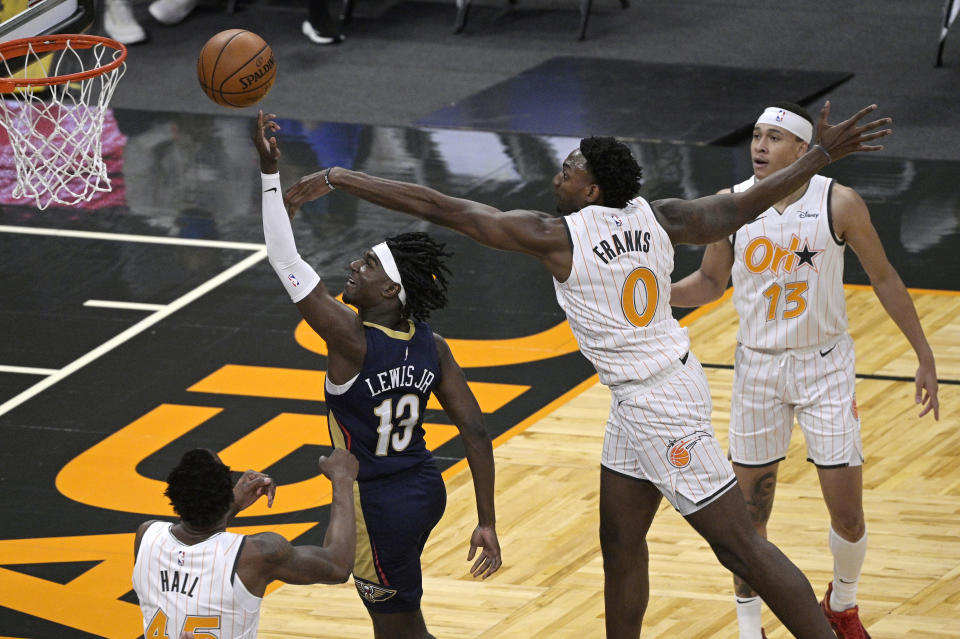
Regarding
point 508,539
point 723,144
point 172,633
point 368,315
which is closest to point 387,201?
point 368,315

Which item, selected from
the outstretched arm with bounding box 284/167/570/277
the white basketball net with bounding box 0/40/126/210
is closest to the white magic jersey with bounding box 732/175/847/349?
the outstretched arm with bounding box 284/167/570/277

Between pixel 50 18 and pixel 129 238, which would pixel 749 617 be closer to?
pixel 50 18

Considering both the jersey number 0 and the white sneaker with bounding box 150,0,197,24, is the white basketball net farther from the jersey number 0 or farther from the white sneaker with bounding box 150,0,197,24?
the jersey number 0

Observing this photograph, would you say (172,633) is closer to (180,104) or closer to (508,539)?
(508,539)

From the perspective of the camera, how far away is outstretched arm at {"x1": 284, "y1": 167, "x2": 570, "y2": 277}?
5.79 m

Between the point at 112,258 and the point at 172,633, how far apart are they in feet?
25.0

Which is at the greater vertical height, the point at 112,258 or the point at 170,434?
the point at 170,434

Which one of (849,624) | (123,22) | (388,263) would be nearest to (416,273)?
(388,263)

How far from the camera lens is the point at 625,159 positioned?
5816 mm

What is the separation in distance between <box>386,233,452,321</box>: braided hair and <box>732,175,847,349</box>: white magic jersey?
143cm

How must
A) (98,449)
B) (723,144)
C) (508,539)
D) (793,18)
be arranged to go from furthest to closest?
1. (793,18)
2. (723,144)
3. (98,449)
4. (508,539)

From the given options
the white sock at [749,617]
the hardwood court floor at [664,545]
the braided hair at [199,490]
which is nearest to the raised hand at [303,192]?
the braided hair at [199,490]

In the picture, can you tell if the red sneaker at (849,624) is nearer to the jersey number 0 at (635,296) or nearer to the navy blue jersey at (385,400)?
the jersey number 0 at (635,296)

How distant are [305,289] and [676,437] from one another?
142 cm
